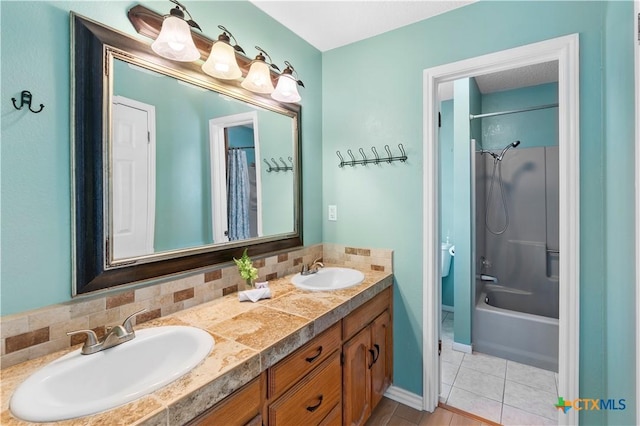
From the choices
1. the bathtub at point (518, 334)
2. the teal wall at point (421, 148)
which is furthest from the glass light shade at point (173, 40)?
the bathtub at point (518, 334)

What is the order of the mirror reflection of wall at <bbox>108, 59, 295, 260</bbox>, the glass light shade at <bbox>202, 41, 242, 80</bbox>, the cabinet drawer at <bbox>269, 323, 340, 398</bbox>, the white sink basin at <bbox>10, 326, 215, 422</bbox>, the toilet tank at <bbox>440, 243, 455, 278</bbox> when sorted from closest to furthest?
the white sink basin at <bbox>10, 326, 215, 422</bbox>
the cabinet drawer at <bbox>269, 323, 340, 398</bbox>
the mirror reflection of wall at <bbox>108, 59, 295, 260</bbox>
the glass light shade at <bbox>202, 41, 242, 80</bbox>
the toilet tank at <bbox>440, 243, 455, 278</bbox>

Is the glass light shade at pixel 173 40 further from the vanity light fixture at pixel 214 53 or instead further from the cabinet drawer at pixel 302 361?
the cabinet drawer at pixel 302 361

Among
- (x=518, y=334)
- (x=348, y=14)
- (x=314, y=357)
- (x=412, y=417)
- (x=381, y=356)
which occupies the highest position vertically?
(x=348, y=14)

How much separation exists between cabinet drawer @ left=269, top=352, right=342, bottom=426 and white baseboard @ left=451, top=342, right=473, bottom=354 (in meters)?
1.72

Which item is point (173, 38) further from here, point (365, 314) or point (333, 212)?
point (365, 314)

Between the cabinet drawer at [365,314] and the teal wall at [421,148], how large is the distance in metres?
0.14

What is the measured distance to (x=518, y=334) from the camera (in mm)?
2416

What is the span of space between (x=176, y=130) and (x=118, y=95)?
0.26 metres

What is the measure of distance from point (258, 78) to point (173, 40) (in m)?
0.48

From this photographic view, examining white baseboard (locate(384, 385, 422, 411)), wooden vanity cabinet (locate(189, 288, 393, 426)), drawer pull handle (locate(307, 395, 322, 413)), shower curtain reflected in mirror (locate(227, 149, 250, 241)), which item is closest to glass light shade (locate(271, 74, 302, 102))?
shower curtain reflected in mirror (locate(227, 149, 250, 241))

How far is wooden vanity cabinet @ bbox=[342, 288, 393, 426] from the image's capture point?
147 cm

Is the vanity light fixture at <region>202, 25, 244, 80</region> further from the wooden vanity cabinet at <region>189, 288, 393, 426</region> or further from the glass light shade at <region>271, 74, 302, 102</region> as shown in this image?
the wooden vanity cabinet at <region>189, 288, 393, 426</region>

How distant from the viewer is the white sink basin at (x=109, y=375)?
689 mm

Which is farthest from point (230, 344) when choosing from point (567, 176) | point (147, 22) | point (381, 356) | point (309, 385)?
point (567, 176)
